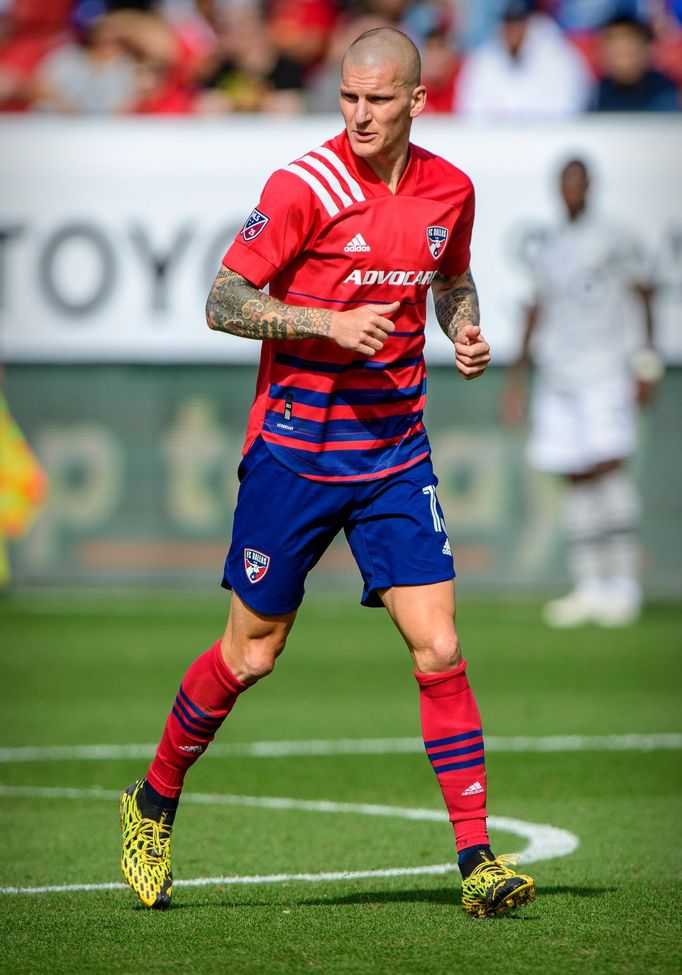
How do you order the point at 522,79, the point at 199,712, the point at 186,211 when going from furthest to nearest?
the point at 522,79
the point at 186,211
the point at 199,712

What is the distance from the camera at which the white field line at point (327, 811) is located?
5293 millimetres

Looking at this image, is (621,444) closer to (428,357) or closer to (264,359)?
(428,357)

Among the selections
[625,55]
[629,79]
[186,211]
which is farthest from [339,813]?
[625,55]

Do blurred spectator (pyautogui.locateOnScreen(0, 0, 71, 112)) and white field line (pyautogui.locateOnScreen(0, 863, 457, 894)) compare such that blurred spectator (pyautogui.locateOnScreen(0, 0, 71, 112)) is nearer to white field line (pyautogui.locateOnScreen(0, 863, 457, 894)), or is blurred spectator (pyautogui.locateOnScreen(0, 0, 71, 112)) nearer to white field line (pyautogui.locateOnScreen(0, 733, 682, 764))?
white field line (pyautogui.locateOnScreen(0, 733, 682, 764))

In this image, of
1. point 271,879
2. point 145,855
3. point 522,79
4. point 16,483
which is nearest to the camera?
point 145,855

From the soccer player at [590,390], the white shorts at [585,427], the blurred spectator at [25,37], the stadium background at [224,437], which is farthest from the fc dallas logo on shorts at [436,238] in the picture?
the blurred spectator at [25,37]

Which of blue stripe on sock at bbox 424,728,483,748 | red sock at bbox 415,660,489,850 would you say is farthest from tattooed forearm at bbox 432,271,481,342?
blue stripe on sock at bbox 424,728,483,748

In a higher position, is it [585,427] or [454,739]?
[454,739]

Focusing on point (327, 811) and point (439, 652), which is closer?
point (439, 652)

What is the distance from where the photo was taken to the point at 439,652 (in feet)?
16.0

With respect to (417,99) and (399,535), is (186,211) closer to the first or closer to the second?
(417,99)

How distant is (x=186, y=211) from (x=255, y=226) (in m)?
10.2

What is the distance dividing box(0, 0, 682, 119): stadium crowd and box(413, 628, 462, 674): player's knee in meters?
11.2

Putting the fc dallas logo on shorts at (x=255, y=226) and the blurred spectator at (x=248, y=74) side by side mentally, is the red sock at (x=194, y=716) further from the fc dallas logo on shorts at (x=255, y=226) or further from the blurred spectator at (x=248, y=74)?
the blurred spectator at (x=248, y=74)
